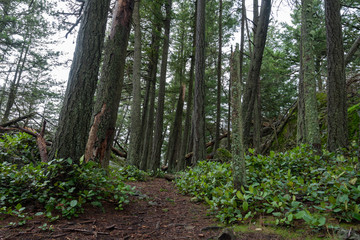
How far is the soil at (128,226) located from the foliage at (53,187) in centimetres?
15

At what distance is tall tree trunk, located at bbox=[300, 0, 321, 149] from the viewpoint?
18.2 ft

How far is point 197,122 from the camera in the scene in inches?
347

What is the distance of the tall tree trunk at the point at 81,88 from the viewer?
3470 mm

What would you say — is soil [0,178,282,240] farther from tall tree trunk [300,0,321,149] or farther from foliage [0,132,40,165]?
tall tree trunk [300,0,321,149]

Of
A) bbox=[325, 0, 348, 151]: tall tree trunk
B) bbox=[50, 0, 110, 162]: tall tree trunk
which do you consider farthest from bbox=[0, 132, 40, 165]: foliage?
bbox=[325, 0, 348, 151]: tall tree trunk

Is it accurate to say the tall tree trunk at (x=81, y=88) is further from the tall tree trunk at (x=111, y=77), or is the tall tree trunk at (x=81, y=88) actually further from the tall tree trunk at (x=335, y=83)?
the tall tree trunk at (x=335, y=83)

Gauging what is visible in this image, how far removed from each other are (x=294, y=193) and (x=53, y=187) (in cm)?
360

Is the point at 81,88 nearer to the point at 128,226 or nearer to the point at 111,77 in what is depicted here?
the point at 111,77

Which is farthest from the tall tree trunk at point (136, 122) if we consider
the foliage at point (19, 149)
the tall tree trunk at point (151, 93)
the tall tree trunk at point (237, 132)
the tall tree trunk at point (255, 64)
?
the tall tree trunk at point (237, 132)

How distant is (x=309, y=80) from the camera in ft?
19.5

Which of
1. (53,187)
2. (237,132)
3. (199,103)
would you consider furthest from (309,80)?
(53,187)

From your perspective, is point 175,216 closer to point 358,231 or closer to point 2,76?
point 358,231

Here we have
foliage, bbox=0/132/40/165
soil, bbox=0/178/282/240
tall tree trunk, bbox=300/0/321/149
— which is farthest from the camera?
tall tree trunk, bbox=300/0/321/149

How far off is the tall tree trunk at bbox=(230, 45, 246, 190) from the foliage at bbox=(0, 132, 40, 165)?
4.29 meters
